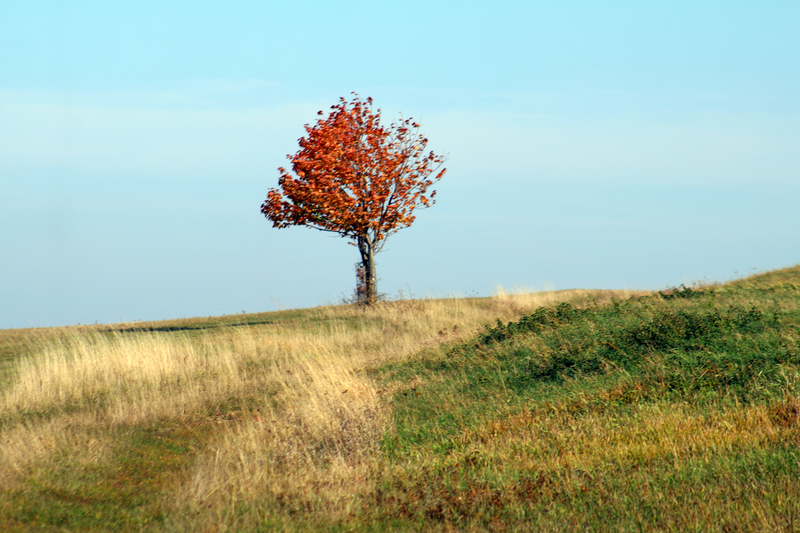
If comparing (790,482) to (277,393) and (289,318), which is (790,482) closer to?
(277,393)

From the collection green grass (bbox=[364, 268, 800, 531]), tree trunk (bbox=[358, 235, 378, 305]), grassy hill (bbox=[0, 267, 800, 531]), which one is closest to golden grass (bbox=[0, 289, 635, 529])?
grassy hill (bbox=[0, 267, 800, 531])

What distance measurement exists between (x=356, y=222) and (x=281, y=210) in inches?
105

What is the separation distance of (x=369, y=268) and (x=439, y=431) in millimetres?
15620

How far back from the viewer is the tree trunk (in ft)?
78.4

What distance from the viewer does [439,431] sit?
28.4 feet

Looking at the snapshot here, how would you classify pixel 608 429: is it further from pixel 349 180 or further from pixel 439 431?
pixel 349 180

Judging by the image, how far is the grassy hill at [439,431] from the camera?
594 cm

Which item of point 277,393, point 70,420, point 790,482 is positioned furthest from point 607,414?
point 70,420

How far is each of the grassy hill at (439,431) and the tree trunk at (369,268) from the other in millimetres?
8137

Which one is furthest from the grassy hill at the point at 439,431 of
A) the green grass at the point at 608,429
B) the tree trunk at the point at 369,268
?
the tree trunk at the point at 369,268

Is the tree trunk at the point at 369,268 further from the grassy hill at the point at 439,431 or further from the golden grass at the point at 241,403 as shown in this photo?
the grassy hill at the point at 439,431

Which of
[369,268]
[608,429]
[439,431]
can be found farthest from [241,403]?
[369,268]

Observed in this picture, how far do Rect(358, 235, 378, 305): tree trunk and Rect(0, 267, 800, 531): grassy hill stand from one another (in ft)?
26.7

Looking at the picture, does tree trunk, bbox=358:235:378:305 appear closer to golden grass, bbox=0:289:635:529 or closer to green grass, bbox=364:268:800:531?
golden grass, bbox=0:289:635:529
